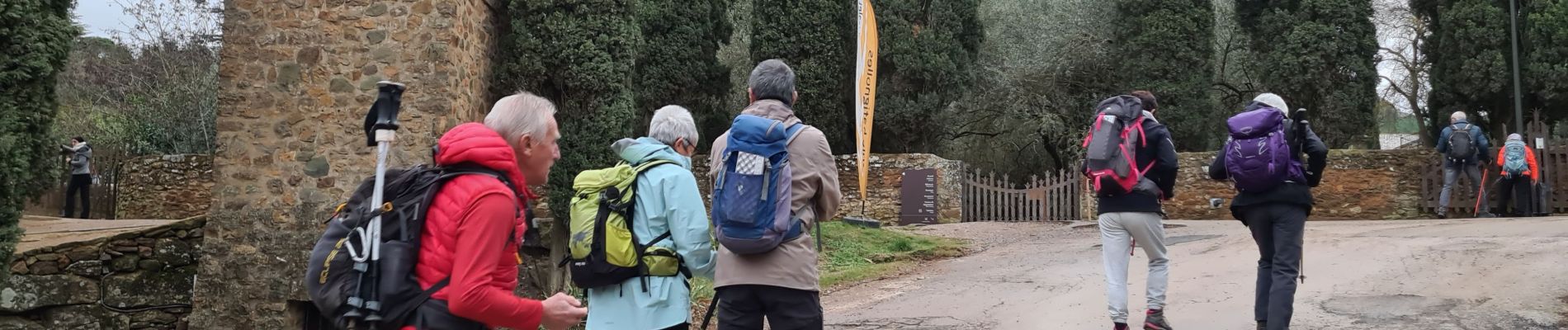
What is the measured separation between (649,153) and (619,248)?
1.32 ft

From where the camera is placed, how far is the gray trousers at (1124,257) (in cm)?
602

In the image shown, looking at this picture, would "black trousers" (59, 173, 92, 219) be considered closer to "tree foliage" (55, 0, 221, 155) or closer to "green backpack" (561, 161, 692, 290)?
"tree foliage" (55, 0, 221, 155)

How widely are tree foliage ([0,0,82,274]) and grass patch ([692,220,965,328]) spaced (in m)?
4.88

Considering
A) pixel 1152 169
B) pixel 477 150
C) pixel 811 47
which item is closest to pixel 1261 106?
pixel 1152 169

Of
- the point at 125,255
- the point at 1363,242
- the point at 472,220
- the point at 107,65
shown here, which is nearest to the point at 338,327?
the point at 472,220

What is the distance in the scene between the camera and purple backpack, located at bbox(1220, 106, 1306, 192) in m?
5.68

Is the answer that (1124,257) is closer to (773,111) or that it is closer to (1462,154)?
(773,111)

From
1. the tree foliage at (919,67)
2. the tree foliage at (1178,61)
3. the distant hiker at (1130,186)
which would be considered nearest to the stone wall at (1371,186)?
the tree foliage at (1178,61)

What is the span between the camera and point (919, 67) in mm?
18797

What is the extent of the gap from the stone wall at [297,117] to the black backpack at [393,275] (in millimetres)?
5281

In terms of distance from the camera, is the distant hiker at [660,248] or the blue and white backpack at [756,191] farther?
the distant hiker at [660,248]

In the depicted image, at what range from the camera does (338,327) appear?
2.92m

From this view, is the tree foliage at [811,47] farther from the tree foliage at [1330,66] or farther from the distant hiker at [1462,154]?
the distant hiker at [1462,154]

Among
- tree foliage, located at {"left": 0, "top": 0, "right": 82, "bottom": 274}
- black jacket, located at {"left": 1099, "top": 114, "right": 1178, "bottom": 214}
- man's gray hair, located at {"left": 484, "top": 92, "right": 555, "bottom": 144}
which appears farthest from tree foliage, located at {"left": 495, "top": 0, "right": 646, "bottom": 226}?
man's gray hair, located at {"left": 484, "top": 92, "right": 555, "bottom": 144}
